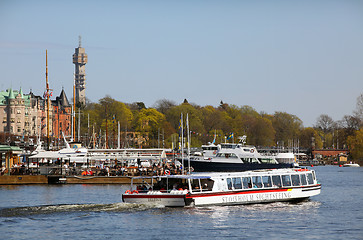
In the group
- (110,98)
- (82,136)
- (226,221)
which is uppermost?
(110,98)

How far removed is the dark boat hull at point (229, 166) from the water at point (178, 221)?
5668 centimetres

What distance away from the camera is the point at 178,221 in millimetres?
48281

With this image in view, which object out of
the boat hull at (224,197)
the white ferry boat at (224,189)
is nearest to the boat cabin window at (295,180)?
the white ferry boat at (224,189)

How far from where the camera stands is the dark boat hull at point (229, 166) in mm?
120387

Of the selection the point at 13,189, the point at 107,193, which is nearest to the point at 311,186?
the point at 107,193

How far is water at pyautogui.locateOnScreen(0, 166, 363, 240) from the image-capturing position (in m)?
43.6

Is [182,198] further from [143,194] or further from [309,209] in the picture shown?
[309,209]

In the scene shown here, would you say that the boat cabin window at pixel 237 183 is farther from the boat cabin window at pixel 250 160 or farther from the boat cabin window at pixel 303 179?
the boat cabin window at pixel 250 160

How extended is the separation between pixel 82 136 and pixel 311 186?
389 ft

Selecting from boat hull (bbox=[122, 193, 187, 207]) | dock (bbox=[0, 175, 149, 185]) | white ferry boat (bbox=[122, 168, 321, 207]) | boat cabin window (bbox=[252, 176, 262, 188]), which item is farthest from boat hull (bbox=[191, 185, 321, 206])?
dock (bbox=[0, 175, 149, 185])

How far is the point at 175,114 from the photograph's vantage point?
19200 cm

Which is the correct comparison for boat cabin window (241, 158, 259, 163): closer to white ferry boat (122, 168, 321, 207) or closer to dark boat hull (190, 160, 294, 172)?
dark boat hull (190, 160, 294, 172)

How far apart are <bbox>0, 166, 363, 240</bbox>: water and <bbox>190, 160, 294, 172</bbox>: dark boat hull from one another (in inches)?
2232

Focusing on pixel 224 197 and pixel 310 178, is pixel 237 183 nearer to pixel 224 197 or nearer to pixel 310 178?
pixel 224 197
